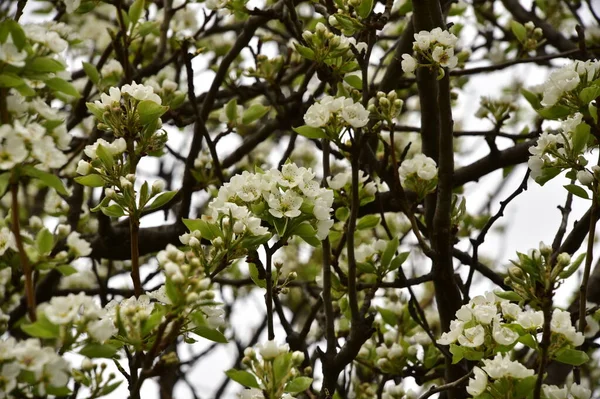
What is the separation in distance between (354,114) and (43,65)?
30.2 inches

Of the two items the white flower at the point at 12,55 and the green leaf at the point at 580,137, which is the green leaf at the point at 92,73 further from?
the green leaf at the point at 580,137

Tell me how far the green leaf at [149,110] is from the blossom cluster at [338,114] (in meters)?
0.38

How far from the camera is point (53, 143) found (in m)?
1.45

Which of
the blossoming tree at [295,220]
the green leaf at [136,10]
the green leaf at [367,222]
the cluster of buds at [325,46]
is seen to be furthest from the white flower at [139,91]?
the green leaf at [136,10]

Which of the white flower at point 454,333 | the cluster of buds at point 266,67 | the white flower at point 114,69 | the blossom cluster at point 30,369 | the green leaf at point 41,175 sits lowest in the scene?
the blossom cluster at point 30,369

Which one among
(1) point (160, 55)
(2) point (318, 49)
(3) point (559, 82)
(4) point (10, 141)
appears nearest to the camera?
(4) point (10, 141)

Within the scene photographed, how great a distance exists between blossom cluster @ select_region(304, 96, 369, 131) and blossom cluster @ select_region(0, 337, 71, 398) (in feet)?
2.93

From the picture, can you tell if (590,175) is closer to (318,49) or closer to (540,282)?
(540,282)

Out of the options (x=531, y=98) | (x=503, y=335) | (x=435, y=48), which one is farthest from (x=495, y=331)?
(x=531, y=98)

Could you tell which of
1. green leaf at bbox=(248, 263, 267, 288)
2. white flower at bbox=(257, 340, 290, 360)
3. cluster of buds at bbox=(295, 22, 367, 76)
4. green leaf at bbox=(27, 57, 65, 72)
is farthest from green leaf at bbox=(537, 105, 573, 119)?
green leaf at bbox=(27, 57, 65, 72)

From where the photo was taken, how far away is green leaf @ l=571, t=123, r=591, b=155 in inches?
74.5

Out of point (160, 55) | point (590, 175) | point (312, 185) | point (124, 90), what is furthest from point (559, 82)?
point (160, 55)

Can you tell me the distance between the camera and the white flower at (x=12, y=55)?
1.44m

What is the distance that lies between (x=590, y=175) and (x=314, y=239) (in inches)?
28.3
